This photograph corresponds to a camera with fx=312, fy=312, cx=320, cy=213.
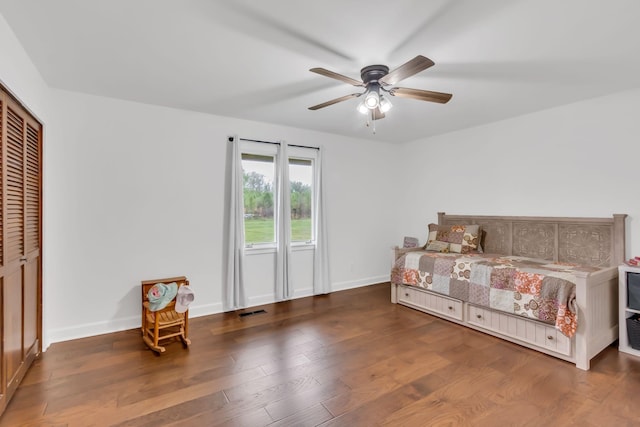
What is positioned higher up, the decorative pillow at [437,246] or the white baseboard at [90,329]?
the decorative pillow at [437,246]

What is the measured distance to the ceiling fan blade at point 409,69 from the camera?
1934 mm

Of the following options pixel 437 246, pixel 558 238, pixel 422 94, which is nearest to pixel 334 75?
pixel 422 94

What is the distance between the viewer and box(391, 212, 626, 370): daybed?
2639mm

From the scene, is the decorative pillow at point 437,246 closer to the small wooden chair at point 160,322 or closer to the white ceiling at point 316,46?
the white ceiling at point 316,46

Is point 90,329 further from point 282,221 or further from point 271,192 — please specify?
point 271,192

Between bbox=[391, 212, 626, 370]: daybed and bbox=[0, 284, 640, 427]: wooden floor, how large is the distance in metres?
0.19

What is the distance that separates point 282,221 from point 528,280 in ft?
9.55

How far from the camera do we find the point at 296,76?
2785 millimetres

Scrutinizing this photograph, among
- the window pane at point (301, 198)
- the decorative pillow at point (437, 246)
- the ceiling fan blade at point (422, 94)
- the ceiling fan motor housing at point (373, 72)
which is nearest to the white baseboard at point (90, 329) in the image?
the window pane at point (301, 198)

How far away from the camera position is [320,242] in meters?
4.66

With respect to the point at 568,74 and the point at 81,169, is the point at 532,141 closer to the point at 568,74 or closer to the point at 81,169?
the point at 568,74

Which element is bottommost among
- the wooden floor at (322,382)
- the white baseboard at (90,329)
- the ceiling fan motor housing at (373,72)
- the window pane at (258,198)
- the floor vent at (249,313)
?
the wooden floor at (322,382)

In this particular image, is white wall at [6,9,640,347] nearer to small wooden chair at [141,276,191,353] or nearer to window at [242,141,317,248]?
window at [242,141,317,248]

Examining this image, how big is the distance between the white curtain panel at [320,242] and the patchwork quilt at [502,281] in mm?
1051
